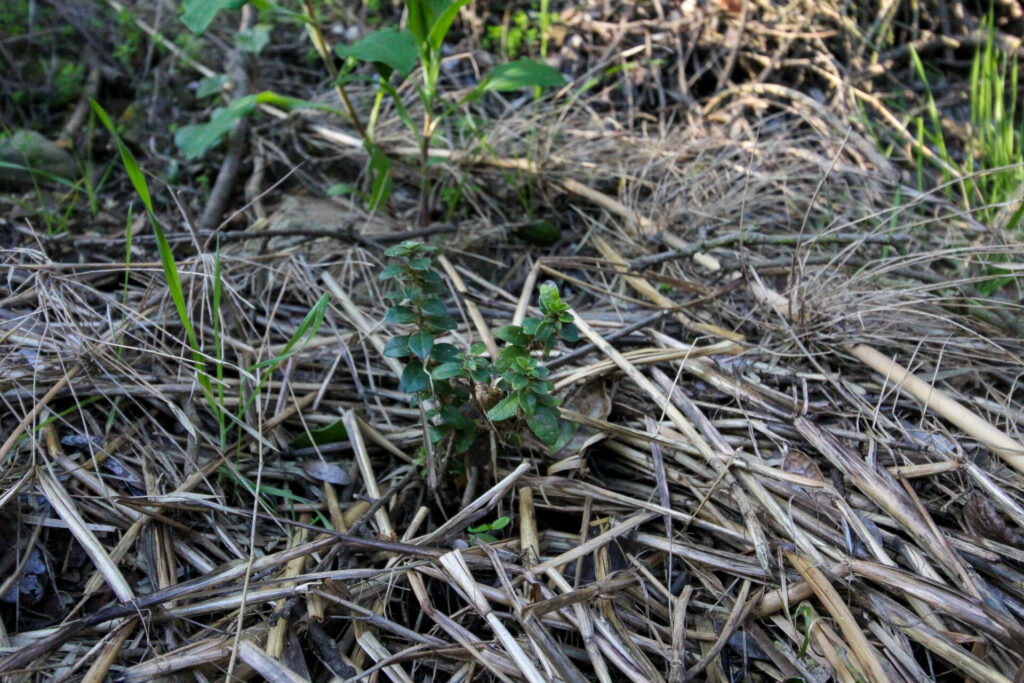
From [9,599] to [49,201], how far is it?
1.49 meters

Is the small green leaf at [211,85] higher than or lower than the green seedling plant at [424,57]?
lower

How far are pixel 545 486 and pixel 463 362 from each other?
33 cm

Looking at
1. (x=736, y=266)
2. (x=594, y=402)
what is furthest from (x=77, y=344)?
(x=736, y=266)

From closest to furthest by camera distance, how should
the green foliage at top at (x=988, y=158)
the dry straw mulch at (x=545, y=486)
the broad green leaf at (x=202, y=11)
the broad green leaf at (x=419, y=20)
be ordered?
the dry straw mulch at (x=545, y=486) → the broad green leaf at (x=202, y=11) → the broad green leaf at (x=419, y=20) → the green foliage at top at (x=988, y=158)

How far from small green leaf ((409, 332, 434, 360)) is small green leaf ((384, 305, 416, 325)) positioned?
1.4 inches

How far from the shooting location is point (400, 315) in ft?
4.36

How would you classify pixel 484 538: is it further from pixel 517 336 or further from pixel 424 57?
pixel 424 57

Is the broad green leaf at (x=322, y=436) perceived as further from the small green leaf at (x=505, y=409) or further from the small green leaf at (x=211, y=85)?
the small green leaf at (x=211, y=85)

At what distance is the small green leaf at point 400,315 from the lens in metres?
1.32

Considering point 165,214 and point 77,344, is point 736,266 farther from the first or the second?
point 165,214

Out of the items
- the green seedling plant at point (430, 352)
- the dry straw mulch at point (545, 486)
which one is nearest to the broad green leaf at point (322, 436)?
the dry straw mulch at point (545, 486)

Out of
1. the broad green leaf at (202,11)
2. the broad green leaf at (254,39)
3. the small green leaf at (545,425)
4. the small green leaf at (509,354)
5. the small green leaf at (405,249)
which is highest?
the broad green leaf at (202,11)

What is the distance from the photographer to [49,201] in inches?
89.0

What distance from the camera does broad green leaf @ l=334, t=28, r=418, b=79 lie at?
178 cm
